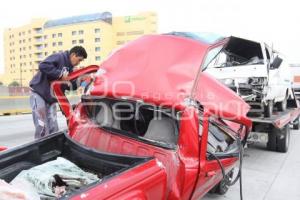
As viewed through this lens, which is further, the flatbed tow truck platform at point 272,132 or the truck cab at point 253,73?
the truck cab at point 253,73

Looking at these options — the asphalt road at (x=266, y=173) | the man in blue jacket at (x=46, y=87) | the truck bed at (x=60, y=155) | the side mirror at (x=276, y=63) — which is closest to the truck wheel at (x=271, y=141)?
the asphalt road at (x=266, y=173)

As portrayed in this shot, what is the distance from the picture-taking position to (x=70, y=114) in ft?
12.8

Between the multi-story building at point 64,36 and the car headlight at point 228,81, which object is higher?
the multi-story building at point 64,36

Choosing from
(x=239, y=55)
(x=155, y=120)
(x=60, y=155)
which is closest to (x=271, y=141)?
(x=239, y=55)

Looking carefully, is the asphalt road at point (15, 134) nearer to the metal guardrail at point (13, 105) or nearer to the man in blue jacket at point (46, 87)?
the man in blue jacket at point (46, 87)

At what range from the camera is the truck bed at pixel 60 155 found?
2.87 m

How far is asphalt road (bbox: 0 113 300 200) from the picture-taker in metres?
4.88

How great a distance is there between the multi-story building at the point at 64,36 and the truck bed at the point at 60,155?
73.1 m

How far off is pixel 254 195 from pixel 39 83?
11.2 ft

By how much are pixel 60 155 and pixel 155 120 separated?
101 cm

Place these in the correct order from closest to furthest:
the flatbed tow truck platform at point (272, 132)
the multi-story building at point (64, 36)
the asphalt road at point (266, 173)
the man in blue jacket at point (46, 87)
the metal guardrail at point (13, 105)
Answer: the man in blue jacket at point (46, 87) < the asphalt road at point (266, 173) < the flatbed tow truck platform at point (272, 132) < the metal guardrail at point (13, 105) < the multi-story building at point (64, 36)

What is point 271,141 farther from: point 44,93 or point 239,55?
point 44,93

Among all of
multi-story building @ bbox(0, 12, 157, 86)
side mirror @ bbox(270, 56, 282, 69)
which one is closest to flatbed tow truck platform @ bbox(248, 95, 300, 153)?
side mirror @ bbox(270, 56, 282, 69)

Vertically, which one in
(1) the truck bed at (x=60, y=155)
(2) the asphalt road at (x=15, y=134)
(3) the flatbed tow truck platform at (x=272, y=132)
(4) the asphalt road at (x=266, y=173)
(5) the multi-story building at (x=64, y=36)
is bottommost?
(4) the asphalt road at (x=266, y=173)
